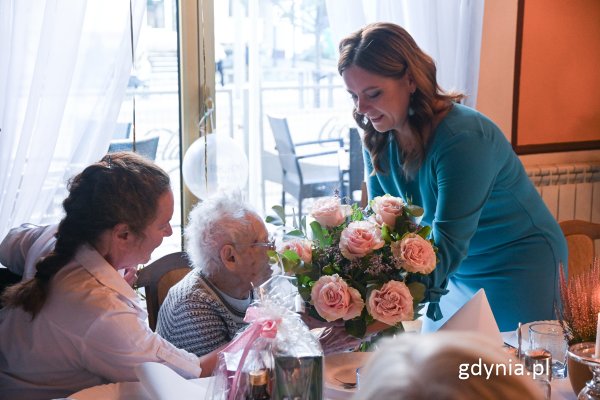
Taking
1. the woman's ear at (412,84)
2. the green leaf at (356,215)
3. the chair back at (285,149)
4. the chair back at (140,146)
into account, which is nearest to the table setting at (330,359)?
the green leaf at (356,215)

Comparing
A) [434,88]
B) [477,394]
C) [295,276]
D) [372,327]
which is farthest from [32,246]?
[477,394]

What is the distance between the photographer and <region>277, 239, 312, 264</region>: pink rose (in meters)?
2.02

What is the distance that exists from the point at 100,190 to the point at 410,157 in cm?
95

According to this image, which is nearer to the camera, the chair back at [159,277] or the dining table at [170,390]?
the dining table at [170,390]

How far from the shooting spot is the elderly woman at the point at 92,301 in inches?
79.4

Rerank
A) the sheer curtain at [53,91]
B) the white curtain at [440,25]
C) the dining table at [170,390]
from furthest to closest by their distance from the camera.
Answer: the white curtain at [440,25]
the sheer curtain at [53,91]
the dining table at [170,390]

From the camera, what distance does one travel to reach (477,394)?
831mm

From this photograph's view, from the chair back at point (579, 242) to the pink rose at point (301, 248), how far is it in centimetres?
145

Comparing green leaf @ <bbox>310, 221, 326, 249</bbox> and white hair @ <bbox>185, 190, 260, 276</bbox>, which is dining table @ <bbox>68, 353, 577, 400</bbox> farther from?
white hair @ <bbox>185, 190, 260, 276</bbox>

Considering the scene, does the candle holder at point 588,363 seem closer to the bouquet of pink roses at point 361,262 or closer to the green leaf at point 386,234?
the bouquet of pink roses at point 361,262

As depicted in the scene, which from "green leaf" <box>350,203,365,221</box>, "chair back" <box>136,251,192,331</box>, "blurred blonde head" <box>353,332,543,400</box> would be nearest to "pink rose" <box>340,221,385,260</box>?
"green leaf" <box>350,203,365,221</box>

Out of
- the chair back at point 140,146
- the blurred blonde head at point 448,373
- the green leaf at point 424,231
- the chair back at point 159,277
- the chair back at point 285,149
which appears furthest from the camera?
the chair back at point 285,149

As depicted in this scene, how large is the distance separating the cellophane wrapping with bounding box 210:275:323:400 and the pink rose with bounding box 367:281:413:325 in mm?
209

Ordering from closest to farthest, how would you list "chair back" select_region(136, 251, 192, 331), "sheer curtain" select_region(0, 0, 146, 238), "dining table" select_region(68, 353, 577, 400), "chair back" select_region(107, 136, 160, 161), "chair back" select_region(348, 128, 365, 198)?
"dining table" select_region(68, 353, 577, 400), "chair back" select_region(136, 251, 192, 331), "sheer curtain" select_region(0, 0, 146, 238), "chair back" select_region(107, 136, 160, 161), "chair back" select_region(348, 128, 365, 198)
